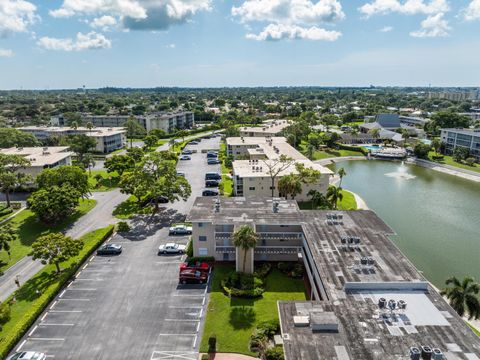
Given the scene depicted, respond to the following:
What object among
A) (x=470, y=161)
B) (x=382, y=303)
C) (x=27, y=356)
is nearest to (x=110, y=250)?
(x=27, y=356)

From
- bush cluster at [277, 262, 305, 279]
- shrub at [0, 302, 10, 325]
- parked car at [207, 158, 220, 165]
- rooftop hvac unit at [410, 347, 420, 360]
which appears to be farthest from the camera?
parked car at [207, 158, 220, 165]

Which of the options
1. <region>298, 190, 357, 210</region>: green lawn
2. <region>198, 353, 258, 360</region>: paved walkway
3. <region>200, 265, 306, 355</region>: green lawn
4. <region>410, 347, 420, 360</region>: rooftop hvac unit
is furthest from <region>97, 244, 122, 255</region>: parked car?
<region>410, 347, 420, 360</region>: rooftop hvac unit

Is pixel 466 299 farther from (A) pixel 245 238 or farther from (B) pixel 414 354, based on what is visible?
(A) pixel 245 238

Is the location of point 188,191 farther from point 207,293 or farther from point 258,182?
point 207,293

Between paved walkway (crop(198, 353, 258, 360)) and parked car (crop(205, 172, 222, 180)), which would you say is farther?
parked car (crop(205, 172, 222, 180))

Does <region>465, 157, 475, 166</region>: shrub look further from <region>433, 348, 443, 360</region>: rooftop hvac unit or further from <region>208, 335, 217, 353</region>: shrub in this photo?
<region>208, 335, 217, 353</region>: shrub
